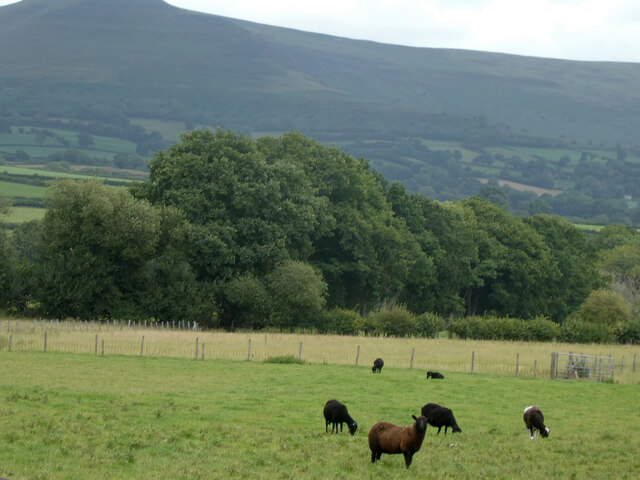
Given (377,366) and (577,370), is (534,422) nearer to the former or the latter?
(377,366)

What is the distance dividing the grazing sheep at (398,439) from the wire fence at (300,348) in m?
23.8

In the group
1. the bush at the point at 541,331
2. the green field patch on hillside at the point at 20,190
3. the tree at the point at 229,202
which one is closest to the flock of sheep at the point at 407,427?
the tree at the point at 229,202

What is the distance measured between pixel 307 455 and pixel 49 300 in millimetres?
49802

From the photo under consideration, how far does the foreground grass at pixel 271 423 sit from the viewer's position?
20.9 m

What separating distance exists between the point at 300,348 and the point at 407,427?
85.8 ft

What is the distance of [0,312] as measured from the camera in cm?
6756

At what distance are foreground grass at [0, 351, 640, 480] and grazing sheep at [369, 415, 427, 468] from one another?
1.44ft

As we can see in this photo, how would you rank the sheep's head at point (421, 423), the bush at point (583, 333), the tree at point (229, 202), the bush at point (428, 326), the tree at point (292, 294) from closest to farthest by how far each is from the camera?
1. the sheep's head at point (421, 423)
2. the tree at point (292, 294)
3. the tree at point (229, 202)
4. the bush at point (428, 326)
5. the bush at point (583, 333)

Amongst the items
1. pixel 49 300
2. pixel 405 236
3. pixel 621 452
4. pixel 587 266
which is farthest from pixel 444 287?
pixel 621 452

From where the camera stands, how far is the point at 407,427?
21.3 m

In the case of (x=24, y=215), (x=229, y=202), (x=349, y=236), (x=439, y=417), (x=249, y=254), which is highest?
(x=229, y=202)

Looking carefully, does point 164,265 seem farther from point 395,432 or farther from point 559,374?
point 395,432

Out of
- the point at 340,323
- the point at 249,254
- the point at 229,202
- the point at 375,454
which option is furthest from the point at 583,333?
the point at 375,454

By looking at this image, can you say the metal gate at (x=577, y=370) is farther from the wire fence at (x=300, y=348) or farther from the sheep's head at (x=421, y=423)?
the sheep's head at (x=421, y=423)
